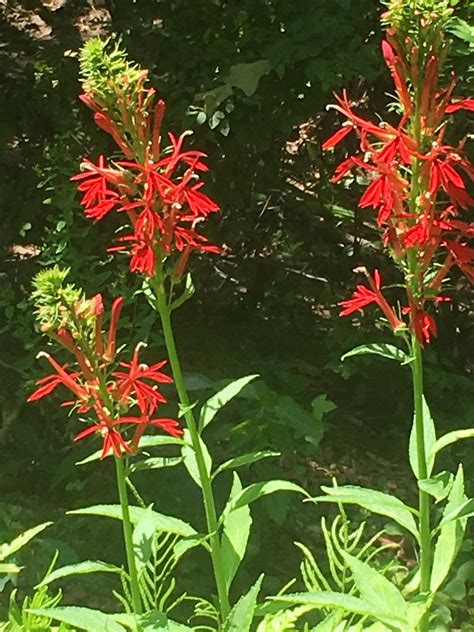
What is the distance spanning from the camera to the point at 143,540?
1.81 meters

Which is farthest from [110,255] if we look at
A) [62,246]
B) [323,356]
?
[323,356]

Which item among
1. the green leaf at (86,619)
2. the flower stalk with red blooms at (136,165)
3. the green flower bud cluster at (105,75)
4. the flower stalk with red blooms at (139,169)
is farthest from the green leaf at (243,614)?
the green flower bud cluster at (105,75)

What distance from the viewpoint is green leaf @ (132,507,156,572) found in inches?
71.3

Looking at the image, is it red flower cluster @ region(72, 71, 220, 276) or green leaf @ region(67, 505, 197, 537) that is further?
green leaf @ region(67, 505, 197, 537)

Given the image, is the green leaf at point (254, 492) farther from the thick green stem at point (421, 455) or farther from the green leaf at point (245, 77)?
the green leaf at point (245, 77)

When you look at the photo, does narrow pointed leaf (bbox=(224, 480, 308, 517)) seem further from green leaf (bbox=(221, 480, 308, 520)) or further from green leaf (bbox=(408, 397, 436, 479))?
green leaf (bbox=(408, 397, 436, 479))

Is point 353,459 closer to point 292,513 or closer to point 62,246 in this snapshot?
point 292,513

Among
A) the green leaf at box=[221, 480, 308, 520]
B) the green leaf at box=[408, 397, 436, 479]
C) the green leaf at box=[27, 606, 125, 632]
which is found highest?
the green leaf at box=[408, 397, 436, 479]

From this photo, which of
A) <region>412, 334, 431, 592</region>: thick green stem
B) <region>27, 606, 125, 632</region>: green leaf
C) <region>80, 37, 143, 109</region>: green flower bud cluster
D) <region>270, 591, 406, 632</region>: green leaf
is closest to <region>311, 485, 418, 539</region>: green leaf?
<region>412, 334, 431, 592</region>: thick green stem

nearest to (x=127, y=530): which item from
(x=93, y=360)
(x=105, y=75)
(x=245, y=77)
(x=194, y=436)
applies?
(x=194, y=436)

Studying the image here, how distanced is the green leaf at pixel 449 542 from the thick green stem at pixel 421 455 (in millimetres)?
30

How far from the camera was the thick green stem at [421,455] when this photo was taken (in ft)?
5.63

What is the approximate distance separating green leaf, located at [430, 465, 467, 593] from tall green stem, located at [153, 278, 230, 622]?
0.38 metres

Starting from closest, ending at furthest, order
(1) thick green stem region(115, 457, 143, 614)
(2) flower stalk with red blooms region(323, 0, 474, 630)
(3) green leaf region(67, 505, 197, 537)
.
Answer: (2) flower stalk with red blooms region(323, 0, 474, 630) < (1) thick green stem region(115, 457, 143, 614) < (3) green leaf region(67, 505, 197, 537)
